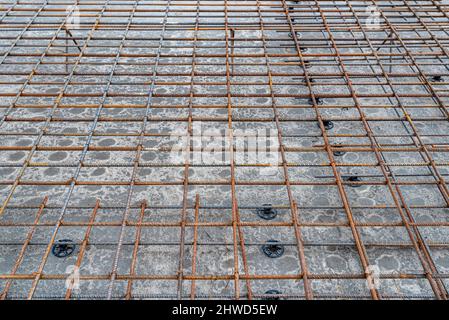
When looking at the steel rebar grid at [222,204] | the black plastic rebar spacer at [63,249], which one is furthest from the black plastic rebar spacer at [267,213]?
the black plastic rebar spacer at [63,249]

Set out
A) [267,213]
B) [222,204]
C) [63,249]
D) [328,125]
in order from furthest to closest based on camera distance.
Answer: [328,125] < [222,204] < [267,213] < [63,249]

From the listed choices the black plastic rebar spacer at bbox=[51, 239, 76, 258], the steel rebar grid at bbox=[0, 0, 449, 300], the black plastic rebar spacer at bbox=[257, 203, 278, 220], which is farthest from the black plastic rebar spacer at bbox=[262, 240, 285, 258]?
the black plastic rebar spacer at bbox=[51, 239, 76, 258]

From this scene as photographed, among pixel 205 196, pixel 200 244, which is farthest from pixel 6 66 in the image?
pixel 200 244

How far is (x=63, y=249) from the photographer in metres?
6.25

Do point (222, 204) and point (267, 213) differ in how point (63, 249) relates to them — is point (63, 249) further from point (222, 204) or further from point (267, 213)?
point (267, 213)

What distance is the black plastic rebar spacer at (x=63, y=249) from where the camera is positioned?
243 inches

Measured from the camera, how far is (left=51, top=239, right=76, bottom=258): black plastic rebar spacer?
20.2 feet

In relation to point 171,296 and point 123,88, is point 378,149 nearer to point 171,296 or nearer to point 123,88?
point 171,296

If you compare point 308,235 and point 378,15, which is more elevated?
point 378,15

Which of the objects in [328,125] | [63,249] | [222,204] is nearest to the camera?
[63,249]

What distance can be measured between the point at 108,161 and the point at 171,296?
3.54 meters

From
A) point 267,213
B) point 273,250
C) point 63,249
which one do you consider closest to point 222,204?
point 267,213

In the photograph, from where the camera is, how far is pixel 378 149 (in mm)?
7031
